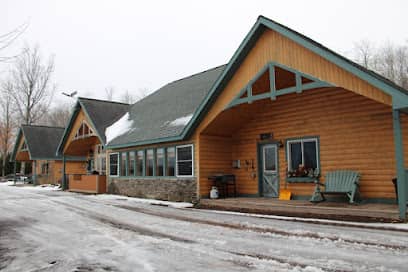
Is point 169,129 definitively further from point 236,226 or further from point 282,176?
point 236,226

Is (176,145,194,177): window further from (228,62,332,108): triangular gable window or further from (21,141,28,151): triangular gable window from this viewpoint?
(21,141,28,151): triangular gable window

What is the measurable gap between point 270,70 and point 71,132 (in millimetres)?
16260

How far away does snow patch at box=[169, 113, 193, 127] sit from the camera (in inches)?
556

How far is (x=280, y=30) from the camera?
10.2 meters

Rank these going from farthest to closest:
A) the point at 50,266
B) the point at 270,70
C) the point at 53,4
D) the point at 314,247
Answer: the point at 270,70, the point at 53,4, the point at 314,247, the point at 50,266

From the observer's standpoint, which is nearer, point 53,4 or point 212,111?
point 53,4

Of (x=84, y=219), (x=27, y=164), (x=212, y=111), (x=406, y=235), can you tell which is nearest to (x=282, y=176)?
(x=212, y=111)

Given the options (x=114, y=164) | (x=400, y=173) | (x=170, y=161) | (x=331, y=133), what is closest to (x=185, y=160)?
(x=170, y=161)

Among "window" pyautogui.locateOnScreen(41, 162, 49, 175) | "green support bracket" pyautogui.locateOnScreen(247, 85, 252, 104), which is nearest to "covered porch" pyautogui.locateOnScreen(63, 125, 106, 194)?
"window" pyautogui.locateOnScreen(41, 162, 49, 175)

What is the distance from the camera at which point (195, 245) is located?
20.6ft

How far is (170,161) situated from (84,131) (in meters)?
8.80

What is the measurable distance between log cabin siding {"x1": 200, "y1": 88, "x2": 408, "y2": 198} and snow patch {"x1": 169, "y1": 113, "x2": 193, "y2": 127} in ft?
4.51

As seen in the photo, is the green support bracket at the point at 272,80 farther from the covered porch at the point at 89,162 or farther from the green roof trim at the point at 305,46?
the covered porch at the point at 89,162

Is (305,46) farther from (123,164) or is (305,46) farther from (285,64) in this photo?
(123,164)
